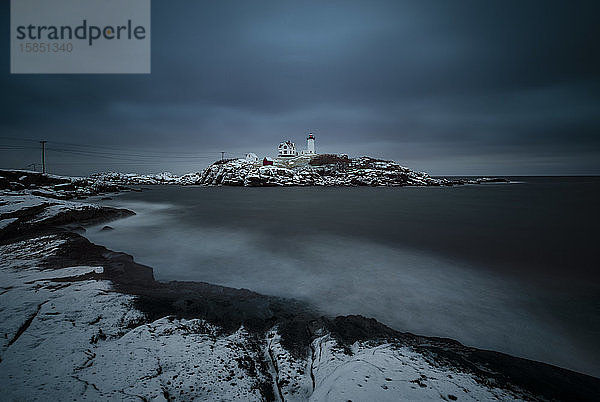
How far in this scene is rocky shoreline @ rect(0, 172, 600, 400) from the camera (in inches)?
80.2

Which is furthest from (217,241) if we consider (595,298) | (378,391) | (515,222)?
(515,222)

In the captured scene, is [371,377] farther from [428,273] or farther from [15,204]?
[15,204]

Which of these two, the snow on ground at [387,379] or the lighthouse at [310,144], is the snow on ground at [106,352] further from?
the lighthouse at [310,144]

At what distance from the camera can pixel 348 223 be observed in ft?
44.6

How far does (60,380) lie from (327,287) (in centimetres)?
419

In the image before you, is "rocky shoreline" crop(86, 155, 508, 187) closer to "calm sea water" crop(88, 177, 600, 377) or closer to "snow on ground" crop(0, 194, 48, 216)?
"snow on ground" crop(0, 194, 48, 216)

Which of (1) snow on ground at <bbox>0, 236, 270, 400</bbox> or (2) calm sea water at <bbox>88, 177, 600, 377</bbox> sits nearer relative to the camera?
(1) snow on ground at <bbox>0, 236, 270, 400</bbox>

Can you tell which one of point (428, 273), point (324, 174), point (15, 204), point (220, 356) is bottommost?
point (428, 273)

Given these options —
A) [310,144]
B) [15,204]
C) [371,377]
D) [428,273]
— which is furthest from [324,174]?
[371,377]

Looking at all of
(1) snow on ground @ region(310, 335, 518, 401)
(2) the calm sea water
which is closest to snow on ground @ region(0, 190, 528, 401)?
(1) snow on ground @ region(310, 335, 518, 401)

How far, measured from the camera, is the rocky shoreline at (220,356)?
2037mm

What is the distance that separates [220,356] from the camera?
2.48 m

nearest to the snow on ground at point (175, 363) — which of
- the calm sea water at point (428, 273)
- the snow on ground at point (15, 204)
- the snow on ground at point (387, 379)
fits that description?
the snow on ground at point (387, 379)

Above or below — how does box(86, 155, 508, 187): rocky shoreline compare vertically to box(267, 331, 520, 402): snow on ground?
above
